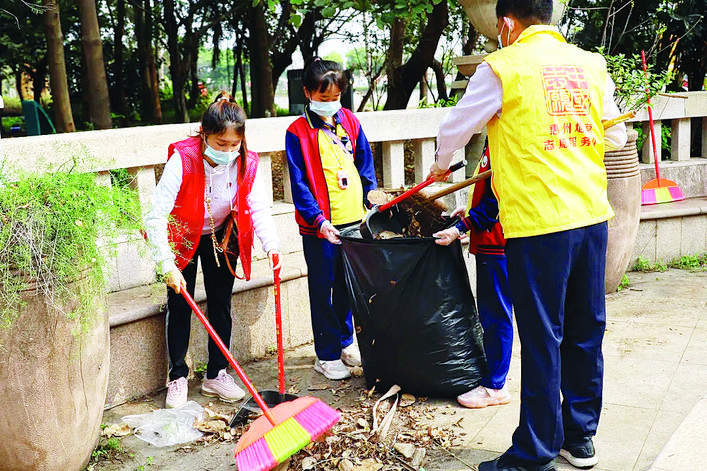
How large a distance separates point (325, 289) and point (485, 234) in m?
1.05

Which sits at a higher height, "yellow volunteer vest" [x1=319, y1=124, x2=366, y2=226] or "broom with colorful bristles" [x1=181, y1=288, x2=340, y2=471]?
"yellow volunteer vest" [x1=319, y1=124, x2=366, y2=226]

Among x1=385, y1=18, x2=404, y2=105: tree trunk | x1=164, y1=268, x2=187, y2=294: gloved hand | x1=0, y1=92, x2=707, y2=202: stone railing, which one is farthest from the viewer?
x1=385, y1=18, x2=404, y2=105: tree trunk

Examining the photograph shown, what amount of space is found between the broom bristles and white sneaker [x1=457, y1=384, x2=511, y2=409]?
0.79m

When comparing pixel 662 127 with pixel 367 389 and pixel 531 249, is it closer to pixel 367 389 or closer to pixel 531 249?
pixel 367 389

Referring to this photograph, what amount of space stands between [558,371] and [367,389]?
140cm

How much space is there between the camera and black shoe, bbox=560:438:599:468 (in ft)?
10.8

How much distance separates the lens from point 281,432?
132 inches

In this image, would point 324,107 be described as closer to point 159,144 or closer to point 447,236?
point 447,236

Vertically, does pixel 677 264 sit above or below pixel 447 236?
below

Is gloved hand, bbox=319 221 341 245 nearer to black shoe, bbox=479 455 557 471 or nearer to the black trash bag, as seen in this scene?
the black trash bag

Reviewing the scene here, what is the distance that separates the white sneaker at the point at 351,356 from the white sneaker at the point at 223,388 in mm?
686

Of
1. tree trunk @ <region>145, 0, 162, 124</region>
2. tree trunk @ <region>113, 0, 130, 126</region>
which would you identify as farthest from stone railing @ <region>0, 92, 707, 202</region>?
tree trunk @ <region>113, 0, 130, 126</region>

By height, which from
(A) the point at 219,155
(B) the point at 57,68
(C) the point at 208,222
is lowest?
(C) the point at 208,222

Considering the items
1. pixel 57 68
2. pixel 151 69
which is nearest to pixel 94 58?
pixel 57 68
